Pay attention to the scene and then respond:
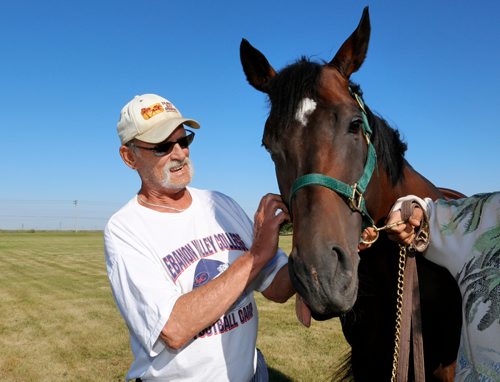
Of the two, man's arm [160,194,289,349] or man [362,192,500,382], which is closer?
man [362,192,500,382]

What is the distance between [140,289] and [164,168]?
79cm

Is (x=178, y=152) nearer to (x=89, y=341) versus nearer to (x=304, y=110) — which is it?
(x=304, y=110)

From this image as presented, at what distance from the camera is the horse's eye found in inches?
85.4

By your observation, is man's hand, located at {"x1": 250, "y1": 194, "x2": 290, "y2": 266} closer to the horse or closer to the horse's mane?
the horse

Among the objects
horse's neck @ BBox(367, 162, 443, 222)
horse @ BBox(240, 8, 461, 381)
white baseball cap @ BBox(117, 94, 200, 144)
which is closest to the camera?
horse @ BBox(240, 8, 461, 381)

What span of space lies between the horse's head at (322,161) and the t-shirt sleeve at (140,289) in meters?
0.70

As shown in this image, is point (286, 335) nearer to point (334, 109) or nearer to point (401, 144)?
point (401, 144)

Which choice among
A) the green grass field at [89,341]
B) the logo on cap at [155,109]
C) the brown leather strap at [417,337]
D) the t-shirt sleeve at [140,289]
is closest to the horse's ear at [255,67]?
the logo on cap at [155,109]

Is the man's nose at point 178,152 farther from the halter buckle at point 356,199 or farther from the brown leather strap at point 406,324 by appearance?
the brown leather strap at point 406,324

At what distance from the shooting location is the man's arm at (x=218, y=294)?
211 centimetres

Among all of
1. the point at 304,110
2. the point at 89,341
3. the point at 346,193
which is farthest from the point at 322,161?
the point at 89,341

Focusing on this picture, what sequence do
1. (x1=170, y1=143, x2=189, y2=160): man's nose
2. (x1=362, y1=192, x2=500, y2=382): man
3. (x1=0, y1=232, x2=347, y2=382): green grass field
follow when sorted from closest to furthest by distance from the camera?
(x1=362, y1=192, x2=500, y2=382): man < (x1=170, y1=143, x2=189, y2=160): man's nose < (x1=0, y1=232, x2=347, y2=382): green grass field

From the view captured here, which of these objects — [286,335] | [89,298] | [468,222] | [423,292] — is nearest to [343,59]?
[468,222]

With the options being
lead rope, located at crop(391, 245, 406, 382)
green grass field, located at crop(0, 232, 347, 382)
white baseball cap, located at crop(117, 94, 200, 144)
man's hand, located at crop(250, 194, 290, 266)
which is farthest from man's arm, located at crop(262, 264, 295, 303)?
green grass field, located at crop(0, 232, 347, 382)
